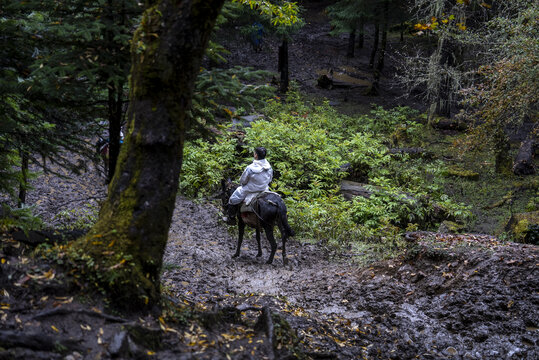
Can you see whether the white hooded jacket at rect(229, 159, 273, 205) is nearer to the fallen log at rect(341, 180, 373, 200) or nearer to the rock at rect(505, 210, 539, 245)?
the fallen log at rect(341, 180, 373, 200)

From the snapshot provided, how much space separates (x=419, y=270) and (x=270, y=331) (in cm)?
436

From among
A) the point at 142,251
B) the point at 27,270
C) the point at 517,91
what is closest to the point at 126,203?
the point at 142,251

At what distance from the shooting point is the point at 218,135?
6047 mm

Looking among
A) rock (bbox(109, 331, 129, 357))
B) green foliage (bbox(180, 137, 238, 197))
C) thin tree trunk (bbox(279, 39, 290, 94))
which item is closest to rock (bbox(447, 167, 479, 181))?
green foliage (bbox(180, 137, 238, 197))

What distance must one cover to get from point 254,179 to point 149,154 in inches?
216

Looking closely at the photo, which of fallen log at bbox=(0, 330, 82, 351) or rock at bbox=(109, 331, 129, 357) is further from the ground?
fallen log at bbox=(0, 330, 82, 351)

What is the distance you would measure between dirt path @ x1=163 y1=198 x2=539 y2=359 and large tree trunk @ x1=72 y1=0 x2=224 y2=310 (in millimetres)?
1489

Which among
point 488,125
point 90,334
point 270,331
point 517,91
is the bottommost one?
point 270,331

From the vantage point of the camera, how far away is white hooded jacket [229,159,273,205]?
365 inches

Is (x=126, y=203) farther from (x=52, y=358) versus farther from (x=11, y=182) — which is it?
(x=11, y=182)

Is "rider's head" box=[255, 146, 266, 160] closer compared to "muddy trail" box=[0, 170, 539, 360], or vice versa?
"muddy trail" box=[0, 170, 539, 360]

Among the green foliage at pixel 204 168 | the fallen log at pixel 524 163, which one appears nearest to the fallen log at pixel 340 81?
the fallen log at pixel 524 163

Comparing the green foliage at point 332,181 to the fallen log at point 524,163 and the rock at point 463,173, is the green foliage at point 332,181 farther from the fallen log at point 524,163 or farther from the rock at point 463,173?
the fallen log at point 524,163

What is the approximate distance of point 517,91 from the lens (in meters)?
8.98
